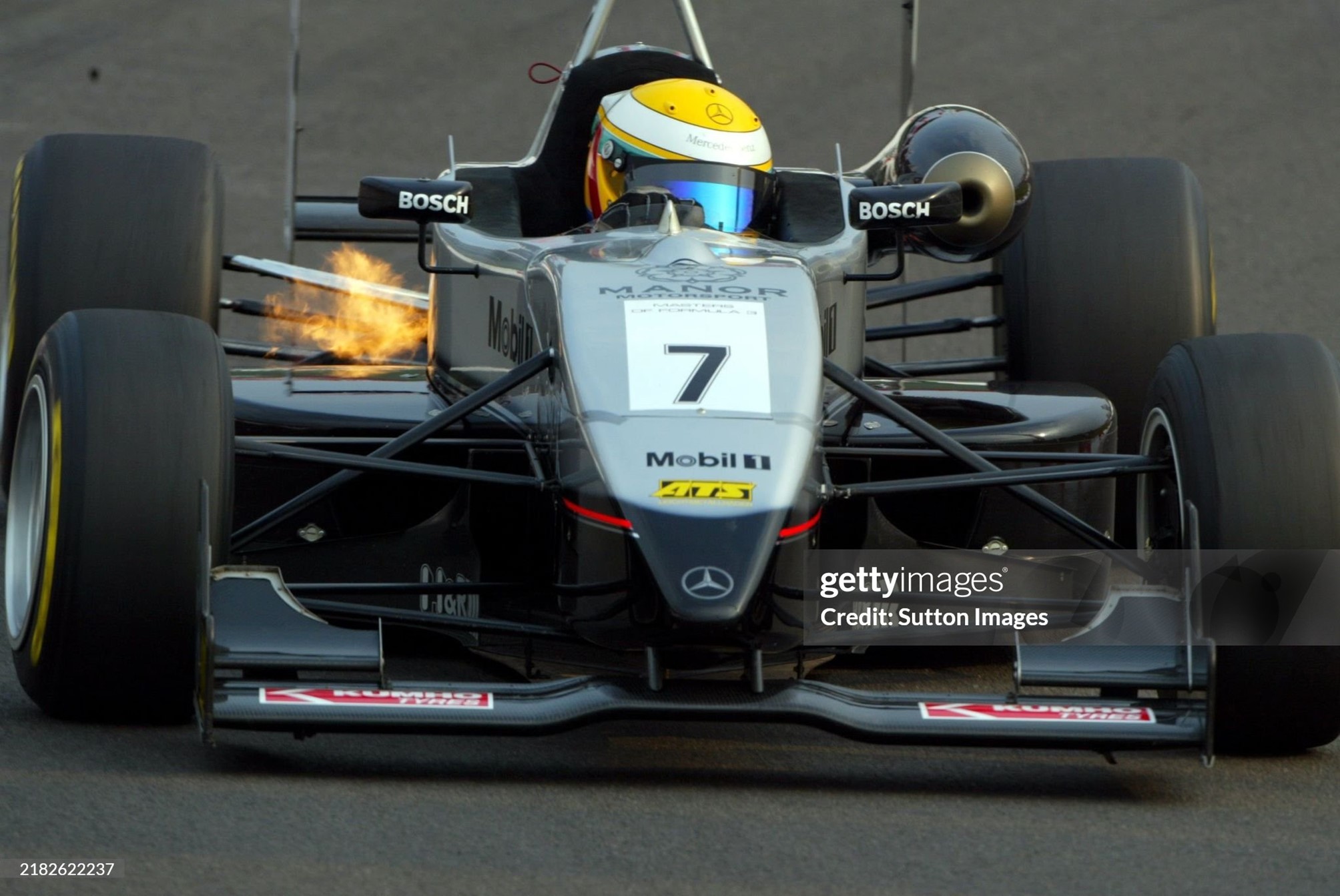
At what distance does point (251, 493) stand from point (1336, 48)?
42.7 feet

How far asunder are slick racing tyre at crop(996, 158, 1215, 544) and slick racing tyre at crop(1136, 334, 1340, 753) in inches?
78.3

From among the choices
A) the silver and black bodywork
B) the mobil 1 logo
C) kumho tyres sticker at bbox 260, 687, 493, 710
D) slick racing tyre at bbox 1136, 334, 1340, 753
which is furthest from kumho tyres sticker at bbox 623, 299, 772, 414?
slick racing tyre at bbox 1136, 334, 1340, 753

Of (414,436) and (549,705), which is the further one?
(414,436)

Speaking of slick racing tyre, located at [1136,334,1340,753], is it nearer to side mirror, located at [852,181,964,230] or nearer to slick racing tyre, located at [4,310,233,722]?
side mirror, located at [852,181,964,230]

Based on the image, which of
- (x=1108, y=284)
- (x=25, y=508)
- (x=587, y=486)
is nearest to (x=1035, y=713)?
(x=587, y=486)

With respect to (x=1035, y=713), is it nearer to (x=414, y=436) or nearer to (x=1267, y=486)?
(x=1267, y=486)

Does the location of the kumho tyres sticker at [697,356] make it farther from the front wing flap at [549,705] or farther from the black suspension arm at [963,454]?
the front wing flap at [549,705]

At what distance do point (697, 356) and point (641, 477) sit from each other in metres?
0.38

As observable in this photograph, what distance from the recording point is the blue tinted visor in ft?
20.6

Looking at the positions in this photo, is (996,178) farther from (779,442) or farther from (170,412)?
(170,412)

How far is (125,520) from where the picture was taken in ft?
15.3

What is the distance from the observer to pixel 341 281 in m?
8.05
